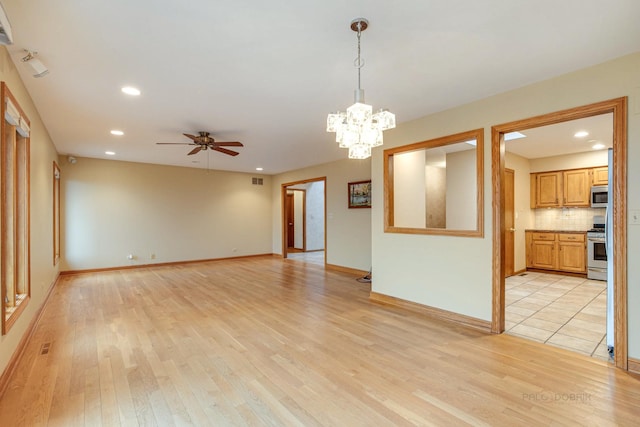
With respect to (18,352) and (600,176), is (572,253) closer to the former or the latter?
(600,176)

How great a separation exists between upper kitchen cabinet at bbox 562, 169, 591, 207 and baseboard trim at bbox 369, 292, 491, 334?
472 cm

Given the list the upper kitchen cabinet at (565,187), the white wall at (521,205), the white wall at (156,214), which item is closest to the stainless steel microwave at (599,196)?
the upper kitchen cabinet at (565,187)

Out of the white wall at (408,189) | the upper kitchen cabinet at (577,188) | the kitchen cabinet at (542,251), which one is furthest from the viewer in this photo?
the kitchen cabinet at (542,251)

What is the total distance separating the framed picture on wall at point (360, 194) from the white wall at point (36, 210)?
200 inches

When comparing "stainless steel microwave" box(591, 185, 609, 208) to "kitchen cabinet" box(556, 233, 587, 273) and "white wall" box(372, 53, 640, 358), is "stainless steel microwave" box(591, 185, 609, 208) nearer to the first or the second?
"kitchen cabinet" box(556, 233, 587, 273)

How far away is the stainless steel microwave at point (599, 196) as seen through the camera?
228 inches

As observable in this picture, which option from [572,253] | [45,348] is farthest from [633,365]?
[45,348]

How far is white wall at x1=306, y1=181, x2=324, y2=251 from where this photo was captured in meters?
10.8

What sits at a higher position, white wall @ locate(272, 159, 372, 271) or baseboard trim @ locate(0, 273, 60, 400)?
white wall @ locate(272, 159, 372, 271)

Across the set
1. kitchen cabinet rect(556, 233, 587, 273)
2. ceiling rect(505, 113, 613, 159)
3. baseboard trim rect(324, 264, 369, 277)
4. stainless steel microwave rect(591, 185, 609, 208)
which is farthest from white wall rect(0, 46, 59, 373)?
stainless steel microwave rect(591, 185, 609, 208)

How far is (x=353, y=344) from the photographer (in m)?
2.87

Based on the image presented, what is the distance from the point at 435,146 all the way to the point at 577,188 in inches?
176

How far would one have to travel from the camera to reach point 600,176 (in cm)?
590

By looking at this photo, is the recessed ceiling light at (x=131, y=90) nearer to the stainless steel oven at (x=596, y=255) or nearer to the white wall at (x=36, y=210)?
the white wall at (x=36, y=210)
